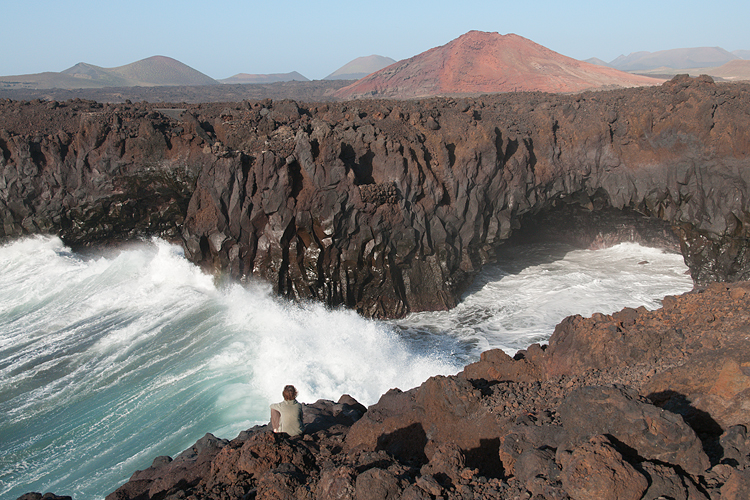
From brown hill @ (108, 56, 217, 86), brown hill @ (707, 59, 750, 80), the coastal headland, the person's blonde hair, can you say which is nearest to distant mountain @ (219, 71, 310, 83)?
brown hill @ (108, 56, 217, 86)

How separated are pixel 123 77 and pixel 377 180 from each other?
78645 mm

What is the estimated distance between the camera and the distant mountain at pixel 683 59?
383ft

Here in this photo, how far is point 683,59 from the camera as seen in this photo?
405 ft

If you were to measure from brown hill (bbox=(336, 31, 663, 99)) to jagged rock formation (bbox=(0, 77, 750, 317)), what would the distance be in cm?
2385

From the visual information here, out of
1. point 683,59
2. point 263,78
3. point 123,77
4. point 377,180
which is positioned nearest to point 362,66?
point 263,78

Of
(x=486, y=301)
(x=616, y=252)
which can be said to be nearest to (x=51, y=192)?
(x=486, y=301)

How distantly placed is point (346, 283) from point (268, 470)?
8996 mm

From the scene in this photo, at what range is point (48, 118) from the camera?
16.1m

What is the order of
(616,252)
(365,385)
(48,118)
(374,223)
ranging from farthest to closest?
1. (616,252)
2. (48,118)
3. (374,223)
4. (365,385)

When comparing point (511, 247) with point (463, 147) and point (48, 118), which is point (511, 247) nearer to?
point (463, 147)

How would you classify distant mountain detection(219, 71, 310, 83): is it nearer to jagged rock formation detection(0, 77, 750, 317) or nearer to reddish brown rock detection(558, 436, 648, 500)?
jagged rock formation detection(0, 77, 750, 317)

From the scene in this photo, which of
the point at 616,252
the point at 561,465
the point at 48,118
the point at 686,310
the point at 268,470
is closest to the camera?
the point at 561,465

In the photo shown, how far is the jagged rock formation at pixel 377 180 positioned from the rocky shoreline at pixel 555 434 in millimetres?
6966

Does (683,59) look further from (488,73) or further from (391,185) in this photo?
(391,185)
